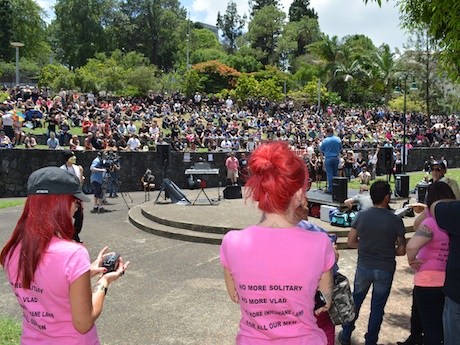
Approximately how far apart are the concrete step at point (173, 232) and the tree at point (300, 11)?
274ft

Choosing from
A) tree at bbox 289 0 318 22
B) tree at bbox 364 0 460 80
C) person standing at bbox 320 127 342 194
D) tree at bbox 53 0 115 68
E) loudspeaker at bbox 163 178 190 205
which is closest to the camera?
tree at bbox 364 0 460 80

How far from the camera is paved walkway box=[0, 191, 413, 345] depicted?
5.02m

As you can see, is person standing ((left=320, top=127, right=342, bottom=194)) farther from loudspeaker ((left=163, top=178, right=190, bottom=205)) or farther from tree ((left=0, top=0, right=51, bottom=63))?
tree ((left=0, top=0, right=51, bottom=63))

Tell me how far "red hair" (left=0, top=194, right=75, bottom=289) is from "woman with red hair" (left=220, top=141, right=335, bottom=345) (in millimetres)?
832

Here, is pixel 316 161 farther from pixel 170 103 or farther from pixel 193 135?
pixel 170 103

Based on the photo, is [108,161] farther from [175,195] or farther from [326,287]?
[326,287]

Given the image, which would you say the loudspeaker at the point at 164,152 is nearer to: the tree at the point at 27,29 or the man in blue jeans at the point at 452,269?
the man in blue jeans at the point at 452,269

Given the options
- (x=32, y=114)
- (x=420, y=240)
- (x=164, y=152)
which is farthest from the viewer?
(x=32, y=114)

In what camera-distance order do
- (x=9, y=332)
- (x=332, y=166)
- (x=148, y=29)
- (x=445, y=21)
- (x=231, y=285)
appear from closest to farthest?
(x=231, y=285) → (x=9, y=332) → (x=445, y=21) → (x=332, y=166) → (x=148, y=29)

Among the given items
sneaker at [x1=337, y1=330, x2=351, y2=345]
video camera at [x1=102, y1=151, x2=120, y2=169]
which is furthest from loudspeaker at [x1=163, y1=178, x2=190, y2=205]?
sneaker at [x1=337, y1=330, x2=351, y2=345]

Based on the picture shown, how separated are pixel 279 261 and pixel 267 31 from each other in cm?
7891

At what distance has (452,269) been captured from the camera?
10.0 ft

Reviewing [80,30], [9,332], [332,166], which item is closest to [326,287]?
[9,332]

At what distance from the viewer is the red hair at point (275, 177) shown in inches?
85.3
